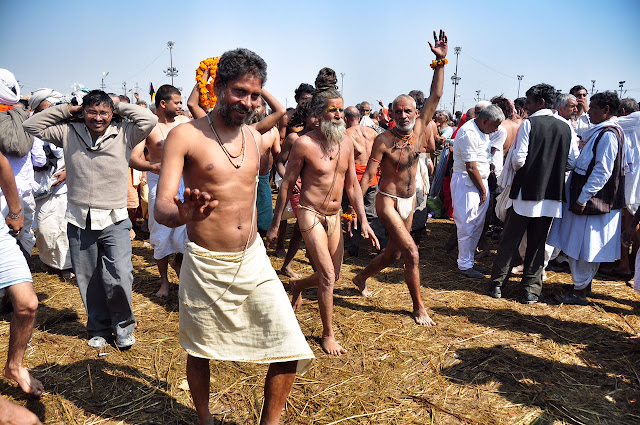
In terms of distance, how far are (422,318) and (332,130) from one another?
218 centimetres

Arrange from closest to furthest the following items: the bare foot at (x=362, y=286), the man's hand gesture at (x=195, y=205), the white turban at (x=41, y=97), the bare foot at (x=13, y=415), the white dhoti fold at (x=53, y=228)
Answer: the man's hand gesture at (x=195, y=205)
the bare foot at (x=13, y=415)
the bare foot at (x=362, y=286)
the white dhoti fold at (x=53, y=228)
the white turban at (x=41, y=97)

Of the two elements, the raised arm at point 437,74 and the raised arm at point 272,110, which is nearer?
the raised arm at point 272,110

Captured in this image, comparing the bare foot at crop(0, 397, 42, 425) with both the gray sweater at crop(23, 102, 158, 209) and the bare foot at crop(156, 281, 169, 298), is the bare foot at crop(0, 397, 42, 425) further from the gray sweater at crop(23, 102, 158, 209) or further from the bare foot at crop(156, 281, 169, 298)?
the bare foot at crop(156, 281, 169, 298)

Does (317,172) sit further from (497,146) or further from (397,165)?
(497,146)

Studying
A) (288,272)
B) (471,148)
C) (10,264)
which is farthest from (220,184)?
(471,148)

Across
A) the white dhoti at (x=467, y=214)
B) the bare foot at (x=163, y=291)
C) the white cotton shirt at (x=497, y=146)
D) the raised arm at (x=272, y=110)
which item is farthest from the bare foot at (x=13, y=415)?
the white cotton shirt at (x=497, y=146)

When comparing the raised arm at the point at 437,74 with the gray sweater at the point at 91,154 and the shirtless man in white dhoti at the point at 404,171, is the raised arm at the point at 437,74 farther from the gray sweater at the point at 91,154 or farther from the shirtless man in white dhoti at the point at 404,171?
the gray sweater at the point at 91,154

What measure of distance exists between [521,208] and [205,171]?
163 inches

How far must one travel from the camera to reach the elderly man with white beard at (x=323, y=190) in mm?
4219

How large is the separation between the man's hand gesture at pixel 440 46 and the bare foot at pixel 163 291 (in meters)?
3.98

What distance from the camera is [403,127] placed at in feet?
16.1

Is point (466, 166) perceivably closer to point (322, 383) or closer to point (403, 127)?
point (403, 127)

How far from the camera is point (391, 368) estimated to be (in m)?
3.98

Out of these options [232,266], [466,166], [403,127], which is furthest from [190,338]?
[466,166]
